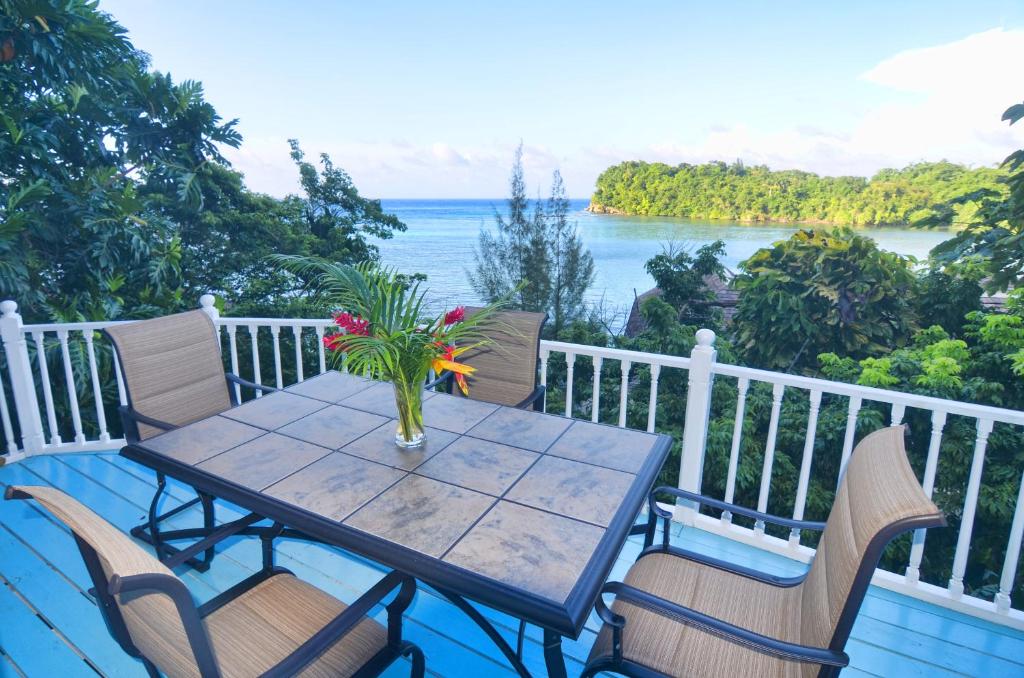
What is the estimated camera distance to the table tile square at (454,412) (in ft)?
6.56

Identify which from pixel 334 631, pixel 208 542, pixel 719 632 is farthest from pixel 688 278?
pixel 334 631

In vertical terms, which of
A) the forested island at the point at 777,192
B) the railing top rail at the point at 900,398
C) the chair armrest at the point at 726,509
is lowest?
the chair armrest at the point at 726,509

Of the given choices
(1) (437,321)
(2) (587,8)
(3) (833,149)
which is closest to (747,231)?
(3) (833,149)

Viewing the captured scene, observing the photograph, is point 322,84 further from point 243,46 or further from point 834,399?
point 834,399

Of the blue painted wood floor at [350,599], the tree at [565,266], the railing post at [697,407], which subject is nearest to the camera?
the blue painted wood floor at [350,599]

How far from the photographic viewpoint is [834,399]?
5770 millimetres

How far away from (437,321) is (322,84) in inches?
673

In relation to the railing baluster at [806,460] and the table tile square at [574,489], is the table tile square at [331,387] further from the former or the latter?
the railing baluster at [806,460]

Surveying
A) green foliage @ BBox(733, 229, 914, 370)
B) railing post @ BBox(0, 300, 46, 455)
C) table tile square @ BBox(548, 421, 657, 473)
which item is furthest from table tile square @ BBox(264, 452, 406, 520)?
green foliage @ BBox(733, 229, 914, 370)

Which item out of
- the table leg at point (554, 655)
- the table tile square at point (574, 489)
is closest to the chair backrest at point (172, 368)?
the table tile square at point (574, 489)

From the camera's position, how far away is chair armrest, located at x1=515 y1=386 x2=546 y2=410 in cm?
260

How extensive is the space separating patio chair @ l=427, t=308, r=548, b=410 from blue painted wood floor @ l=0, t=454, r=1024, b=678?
3.16 feet

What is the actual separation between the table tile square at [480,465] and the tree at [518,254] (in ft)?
33.2

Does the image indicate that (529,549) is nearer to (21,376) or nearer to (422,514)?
(422,514)
